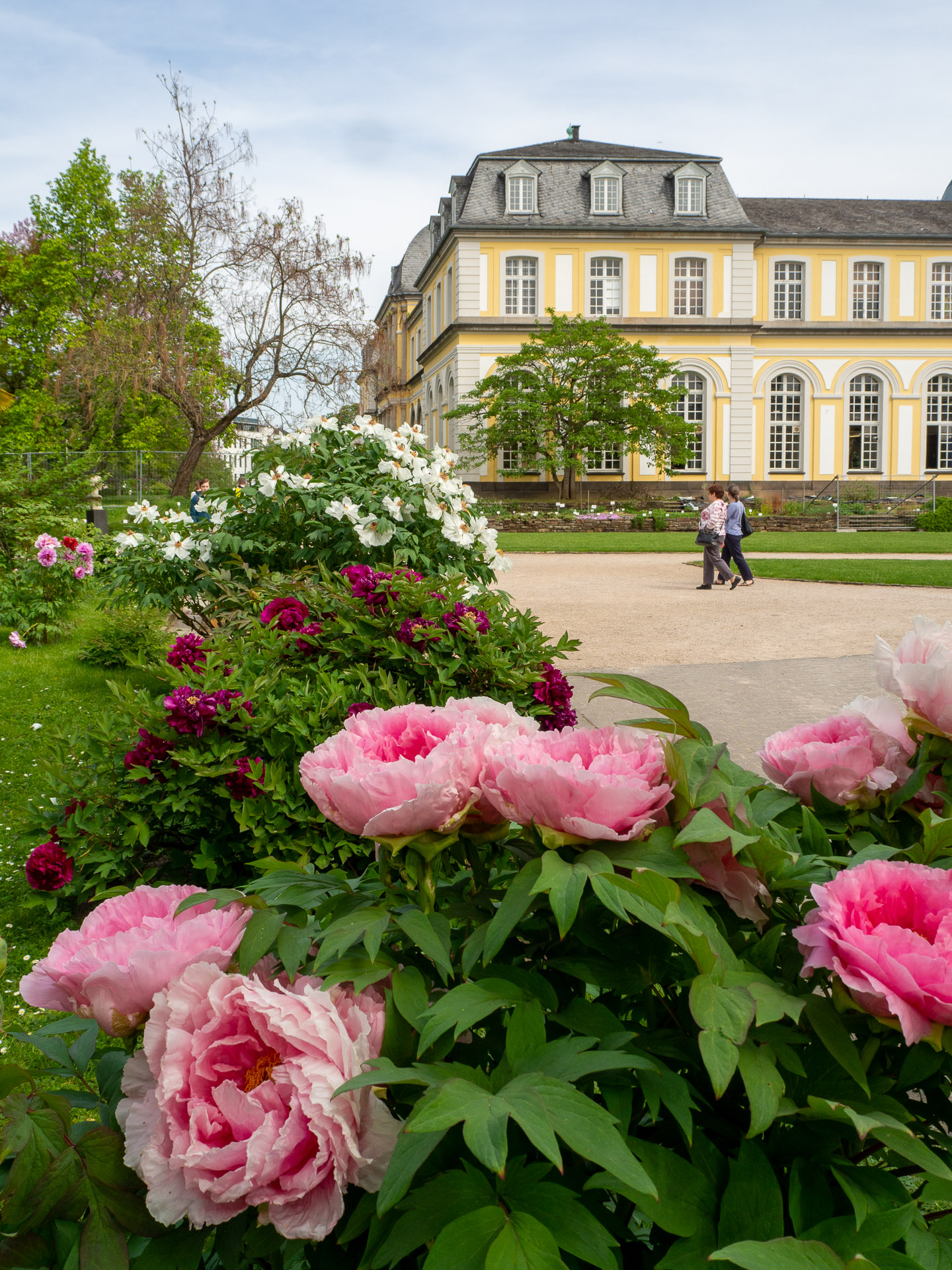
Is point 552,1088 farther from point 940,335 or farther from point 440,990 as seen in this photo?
point 940,335

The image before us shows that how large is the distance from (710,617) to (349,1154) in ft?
36.2

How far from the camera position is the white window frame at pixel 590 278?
41.7 m

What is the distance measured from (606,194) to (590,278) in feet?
11.6

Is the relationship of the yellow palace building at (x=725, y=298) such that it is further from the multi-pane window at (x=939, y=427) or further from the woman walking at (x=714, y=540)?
the woman walking at (x=714, y=540)

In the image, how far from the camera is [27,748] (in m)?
5.57

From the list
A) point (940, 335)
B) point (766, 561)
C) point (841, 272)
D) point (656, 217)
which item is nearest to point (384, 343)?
point (766, 561)

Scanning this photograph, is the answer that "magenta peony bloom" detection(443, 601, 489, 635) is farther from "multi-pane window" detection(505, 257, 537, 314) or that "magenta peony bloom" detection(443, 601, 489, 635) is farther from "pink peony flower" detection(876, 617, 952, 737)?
"multi-pane window" detection(505, 257, 537, 314)

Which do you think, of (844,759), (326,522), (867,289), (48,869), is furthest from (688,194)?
(844,759)

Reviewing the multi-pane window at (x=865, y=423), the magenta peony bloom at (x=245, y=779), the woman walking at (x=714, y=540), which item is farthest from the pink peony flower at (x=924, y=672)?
the multi-pane window at (x=865, y=423)

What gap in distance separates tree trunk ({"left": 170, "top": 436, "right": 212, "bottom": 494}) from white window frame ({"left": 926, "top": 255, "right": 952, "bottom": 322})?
33171 millimetres

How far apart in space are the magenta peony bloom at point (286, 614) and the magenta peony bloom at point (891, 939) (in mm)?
3418

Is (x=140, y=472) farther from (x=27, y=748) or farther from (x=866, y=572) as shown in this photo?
(x=27, y=748)

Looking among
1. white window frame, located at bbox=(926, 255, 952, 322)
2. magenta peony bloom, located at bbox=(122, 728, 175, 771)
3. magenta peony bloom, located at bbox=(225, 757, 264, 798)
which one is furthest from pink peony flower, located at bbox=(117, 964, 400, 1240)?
white window frame, located at bbox=(926, 255, 952, 322)

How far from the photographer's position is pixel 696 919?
2.44ft
